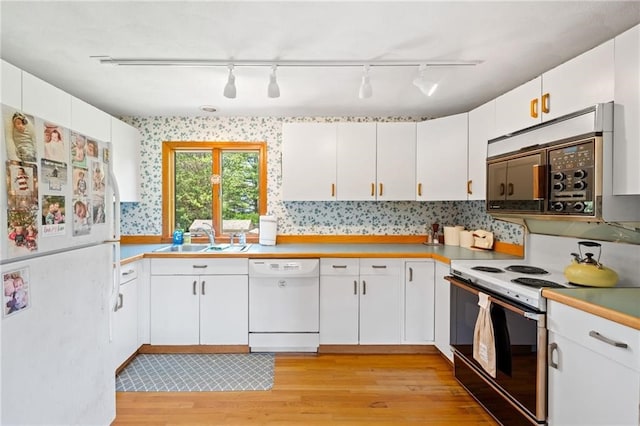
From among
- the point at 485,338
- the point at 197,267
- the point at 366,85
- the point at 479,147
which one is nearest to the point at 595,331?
the point at 485,338

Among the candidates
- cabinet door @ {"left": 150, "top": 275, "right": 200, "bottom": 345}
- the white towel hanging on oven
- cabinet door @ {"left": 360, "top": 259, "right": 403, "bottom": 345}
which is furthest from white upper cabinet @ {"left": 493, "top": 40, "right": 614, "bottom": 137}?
cabinet door @ {"left": 150, "top": 275, "right": 200, "bottom": 345}

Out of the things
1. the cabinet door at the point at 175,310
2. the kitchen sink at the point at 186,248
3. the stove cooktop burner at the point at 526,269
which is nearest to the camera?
the stove cooktop burner at the point at 526,269

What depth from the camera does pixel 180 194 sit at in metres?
3.37

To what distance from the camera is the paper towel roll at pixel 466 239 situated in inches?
116

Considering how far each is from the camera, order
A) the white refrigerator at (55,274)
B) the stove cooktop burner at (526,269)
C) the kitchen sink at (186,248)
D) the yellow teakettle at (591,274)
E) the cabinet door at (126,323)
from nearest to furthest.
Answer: the white refrigerator at (55,274)
the yellow teakettle at (591,274)
the stove cooktop burner at (526,269)
the cabinet door at (126,323)
the kitchen sink at (186,248)

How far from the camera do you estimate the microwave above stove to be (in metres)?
1.46

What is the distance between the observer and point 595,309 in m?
1.26

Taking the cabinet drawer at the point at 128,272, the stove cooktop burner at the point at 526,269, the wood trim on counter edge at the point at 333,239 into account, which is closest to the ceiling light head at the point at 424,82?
the stove cooktop burner at the point at 526,269

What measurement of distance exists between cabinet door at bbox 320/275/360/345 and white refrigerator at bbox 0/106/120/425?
60.2 inches

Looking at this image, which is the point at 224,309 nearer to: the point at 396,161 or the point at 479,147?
the point at 396,161

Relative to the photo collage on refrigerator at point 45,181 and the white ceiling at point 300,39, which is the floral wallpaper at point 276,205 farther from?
the photo collage on refrigerator at point 45,181

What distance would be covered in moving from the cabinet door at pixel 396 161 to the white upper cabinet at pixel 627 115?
1630mm

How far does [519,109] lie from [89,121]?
311 centimetres

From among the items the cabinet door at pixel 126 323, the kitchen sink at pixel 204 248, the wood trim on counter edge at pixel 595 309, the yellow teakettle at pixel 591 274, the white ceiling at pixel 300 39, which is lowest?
the cabinet door at pixel 126 323
